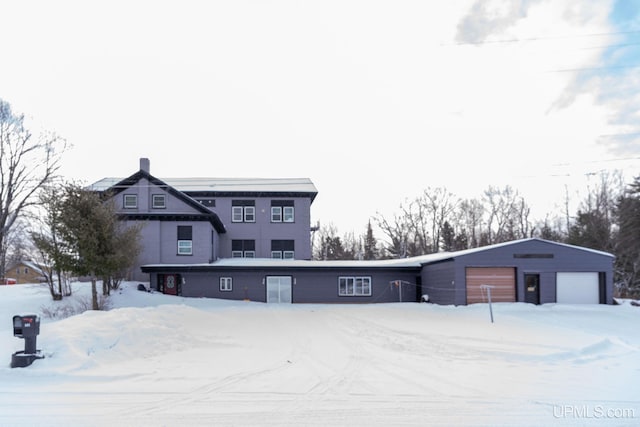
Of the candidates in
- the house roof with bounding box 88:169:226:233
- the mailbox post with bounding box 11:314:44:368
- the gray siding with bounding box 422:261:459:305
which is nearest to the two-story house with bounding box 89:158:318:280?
the house roof with bounding box 88:169:226:233

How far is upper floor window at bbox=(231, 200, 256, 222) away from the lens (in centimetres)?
4075

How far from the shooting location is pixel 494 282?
89.1 feet

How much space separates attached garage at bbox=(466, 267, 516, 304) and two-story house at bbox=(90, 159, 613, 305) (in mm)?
51

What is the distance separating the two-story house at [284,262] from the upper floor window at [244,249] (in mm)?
77

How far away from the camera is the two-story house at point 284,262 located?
27047 mm

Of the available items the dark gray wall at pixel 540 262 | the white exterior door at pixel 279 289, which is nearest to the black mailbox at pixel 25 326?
the dark gray wall at pixel 540 262

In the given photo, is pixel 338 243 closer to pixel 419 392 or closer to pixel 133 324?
pixel 133 324

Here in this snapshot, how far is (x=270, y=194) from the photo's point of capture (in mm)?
40719

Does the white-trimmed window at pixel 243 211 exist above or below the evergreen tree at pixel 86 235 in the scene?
above

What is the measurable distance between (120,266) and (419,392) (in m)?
18.4

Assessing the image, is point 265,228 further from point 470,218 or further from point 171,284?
point 470,218

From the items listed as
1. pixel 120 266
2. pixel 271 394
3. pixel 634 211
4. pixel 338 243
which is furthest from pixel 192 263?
pixel 338 243

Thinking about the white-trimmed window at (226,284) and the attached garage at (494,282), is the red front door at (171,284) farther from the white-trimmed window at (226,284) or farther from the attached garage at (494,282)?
the attached garage at (494,282)

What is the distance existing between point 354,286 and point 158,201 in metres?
13.9
